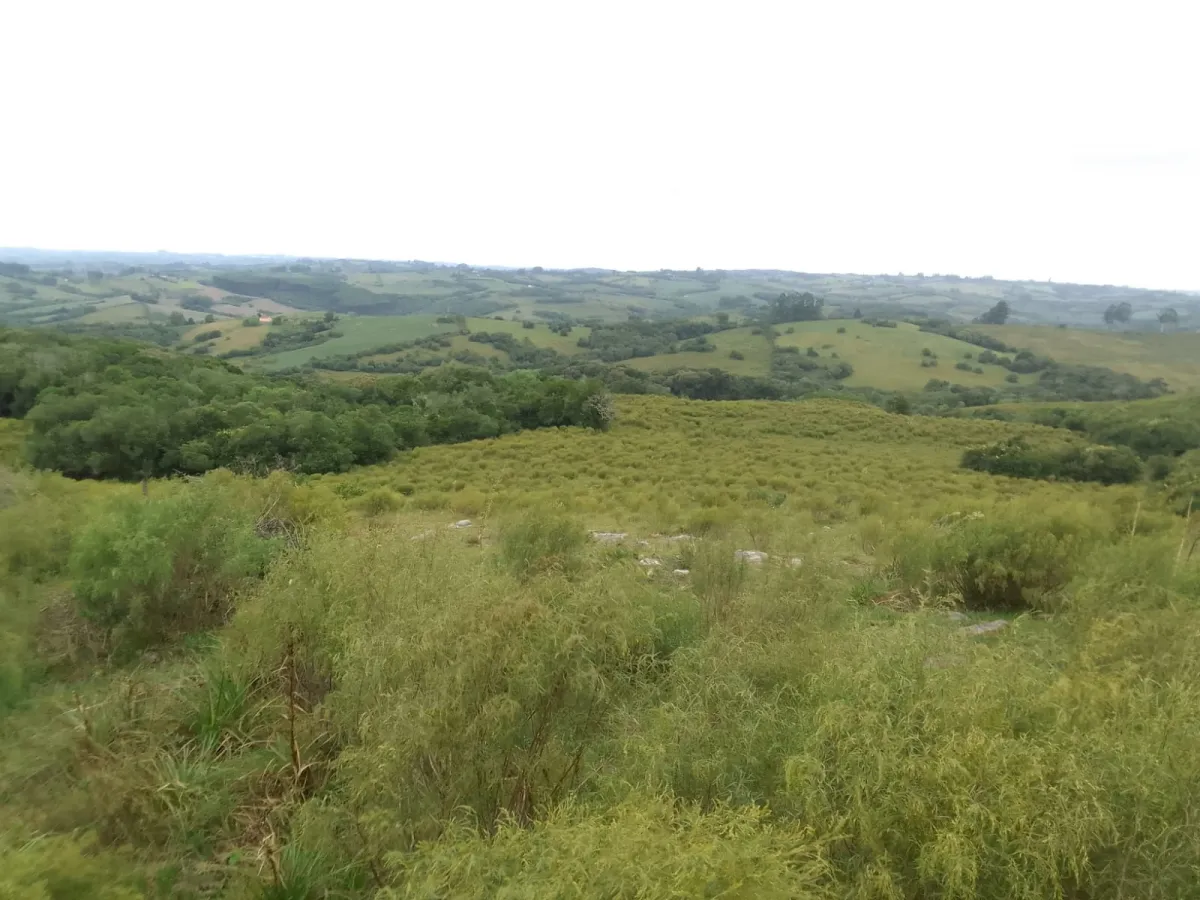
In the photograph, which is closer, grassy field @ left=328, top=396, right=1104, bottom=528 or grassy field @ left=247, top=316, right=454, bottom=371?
grassy field @ left=328, top=396, right=1104, bottom=528

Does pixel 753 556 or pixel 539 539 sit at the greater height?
pixel 539 539

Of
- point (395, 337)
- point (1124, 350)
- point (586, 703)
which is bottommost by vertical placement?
point (395, 337)

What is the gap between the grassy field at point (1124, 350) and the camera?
267 ft

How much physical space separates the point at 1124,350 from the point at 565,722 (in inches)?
4459

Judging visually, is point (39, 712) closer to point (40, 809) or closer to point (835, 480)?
point (40, 809)

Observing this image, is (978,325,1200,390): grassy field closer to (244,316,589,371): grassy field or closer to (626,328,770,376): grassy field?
(626,328,770,376): grassy field

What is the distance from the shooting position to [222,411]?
2698 centimetres

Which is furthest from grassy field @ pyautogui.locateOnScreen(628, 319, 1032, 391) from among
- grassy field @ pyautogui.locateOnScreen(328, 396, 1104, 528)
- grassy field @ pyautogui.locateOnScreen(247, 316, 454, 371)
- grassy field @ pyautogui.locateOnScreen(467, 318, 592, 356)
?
grassy field @ pyautogui.locateOnScreen(328, 396, 1104, 528)

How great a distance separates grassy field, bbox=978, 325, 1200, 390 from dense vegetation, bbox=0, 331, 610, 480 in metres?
75.5

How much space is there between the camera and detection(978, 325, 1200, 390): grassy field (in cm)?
8124

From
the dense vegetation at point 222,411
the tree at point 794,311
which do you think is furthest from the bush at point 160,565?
the tree at point 794,311

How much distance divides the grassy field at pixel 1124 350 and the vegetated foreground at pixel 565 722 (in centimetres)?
8852

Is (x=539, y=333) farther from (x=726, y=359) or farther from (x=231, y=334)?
(x=231, y=334)

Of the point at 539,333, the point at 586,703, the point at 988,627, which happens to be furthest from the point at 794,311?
the point at 586,703
